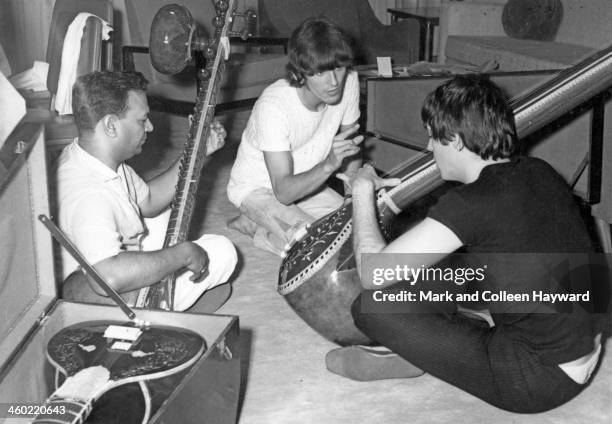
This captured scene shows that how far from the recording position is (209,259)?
2.35 meters

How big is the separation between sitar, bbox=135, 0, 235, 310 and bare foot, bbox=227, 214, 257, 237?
88 centimetres

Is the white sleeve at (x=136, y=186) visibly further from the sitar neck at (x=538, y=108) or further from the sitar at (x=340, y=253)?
the sitar neck at (x=538, y=108)

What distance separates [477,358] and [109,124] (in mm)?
1063

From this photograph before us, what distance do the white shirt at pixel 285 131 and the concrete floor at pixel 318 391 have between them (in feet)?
1.45

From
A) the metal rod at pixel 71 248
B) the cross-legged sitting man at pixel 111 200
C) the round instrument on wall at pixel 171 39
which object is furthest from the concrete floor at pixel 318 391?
the round instrument on wall at pixel 171 39

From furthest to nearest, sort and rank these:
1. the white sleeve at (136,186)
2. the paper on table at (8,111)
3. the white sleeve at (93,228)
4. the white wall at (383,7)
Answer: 1. the white wall at (383,7)
2. the white sleeve at (136,186)
3. the white sleeve at (93,228)
4. the paper on table at (8,111)

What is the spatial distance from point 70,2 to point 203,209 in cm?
132

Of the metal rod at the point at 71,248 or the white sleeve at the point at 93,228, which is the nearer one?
the metal rod at the point at 71,248

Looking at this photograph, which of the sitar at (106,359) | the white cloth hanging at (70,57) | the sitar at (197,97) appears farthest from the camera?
the white cloth hanging at (70,57)

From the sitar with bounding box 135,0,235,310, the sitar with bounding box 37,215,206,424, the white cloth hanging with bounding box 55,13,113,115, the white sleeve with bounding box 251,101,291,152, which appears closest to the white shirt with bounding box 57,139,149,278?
the sitar with bounding box 135,0,235,310

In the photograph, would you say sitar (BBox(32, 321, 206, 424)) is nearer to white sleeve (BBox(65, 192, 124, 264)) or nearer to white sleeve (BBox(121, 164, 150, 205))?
white sleeve (BBox(65, 192, 124, 264))

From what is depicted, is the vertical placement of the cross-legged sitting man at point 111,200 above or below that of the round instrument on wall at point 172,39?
below

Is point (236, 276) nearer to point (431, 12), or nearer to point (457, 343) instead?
point (457, 343)

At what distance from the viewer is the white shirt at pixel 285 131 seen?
102 inches
